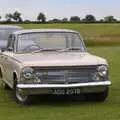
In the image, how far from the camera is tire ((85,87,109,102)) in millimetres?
10789

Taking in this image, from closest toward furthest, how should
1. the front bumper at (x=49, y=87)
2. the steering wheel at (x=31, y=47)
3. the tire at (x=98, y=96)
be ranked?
1. the front bumper at (x=49, y=87)
2. the tire at (x=98, y=96)
3. the steering wheel at (x=31, y=47)

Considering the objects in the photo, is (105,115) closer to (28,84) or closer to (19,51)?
(28,84)

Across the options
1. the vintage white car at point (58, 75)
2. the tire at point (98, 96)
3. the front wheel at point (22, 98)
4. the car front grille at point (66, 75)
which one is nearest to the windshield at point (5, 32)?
the vintage white car at point (58, 75)

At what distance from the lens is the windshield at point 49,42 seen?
11.7 metres

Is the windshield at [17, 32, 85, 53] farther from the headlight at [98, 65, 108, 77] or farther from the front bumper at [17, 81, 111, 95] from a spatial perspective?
the front bumper at [17, 81, 111, 95]

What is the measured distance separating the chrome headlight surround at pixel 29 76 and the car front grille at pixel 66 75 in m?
0.08

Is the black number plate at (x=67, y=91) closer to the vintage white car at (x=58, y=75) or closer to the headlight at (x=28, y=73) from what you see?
the vintage white car at (x=58, y=75)

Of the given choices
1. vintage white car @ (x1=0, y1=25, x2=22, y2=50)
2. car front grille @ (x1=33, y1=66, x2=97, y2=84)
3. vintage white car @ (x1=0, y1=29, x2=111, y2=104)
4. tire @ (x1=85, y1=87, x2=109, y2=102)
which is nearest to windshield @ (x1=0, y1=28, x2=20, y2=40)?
vintage white car @ (x1=0, y1=25, x2=22, y2=50)

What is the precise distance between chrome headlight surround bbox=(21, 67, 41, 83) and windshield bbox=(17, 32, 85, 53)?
1322 millimetres

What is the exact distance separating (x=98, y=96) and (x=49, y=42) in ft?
5.73

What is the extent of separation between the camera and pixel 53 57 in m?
10.8

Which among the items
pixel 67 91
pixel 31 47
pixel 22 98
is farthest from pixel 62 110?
pixel 31 47

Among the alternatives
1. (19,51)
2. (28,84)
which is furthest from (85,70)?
(19,51)

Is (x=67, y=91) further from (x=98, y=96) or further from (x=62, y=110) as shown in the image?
(x=98, y=96)
